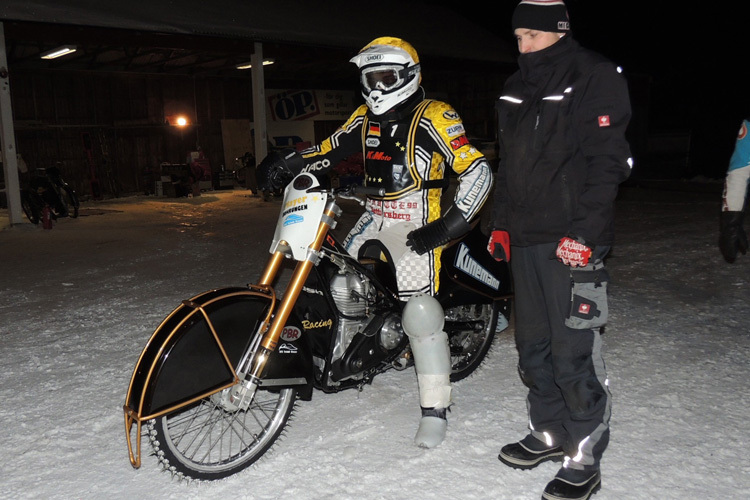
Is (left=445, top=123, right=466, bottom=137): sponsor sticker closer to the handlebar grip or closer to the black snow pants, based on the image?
the handlebar grip

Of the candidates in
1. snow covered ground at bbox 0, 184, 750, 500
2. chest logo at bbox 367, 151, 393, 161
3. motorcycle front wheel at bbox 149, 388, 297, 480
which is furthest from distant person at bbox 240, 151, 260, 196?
motorcycle front wheel at bbox 149, 388, 297, 480

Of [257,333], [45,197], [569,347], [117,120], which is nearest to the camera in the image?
[569,347]

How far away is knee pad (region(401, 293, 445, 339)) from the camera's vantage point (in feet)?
10.7

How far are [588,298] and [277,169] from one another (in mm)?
1802

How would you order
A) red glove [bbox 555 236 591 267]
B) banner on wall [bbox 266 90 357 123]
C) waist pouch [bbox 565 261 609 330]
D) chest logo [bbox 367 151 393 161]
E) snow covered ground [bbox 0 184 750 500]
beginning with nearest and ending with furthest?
red glove [bbox 555 236 591 267] → waist pouch [bbox 565 261 609 330] → snow covered ground [bbox 0 184 750 500] → chest logo [bbox 367 151 393 161] → banner on wall [bbox 266 90 357 123]

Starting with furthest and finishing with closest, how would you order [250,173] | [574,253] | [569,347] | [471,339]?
[250,173], [471,339], [569,347], [574,253]

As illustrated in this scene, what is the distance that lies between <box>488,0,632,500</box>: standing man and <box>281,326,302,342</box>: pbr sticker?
1.07 metres

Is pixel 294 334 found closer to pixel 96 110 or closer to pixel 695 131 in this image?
pixel 96 110

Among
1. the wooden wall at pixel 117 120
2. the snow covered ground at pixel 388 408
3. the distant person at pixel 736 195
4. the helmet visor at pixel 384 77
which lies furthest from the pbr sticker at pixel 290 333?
the wooden wall at pixel 117 120

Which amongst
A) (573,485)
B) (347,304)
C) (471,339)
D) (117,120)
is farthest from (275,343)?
(117,120)

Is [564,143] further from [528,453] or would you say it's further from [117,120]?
[117,120]

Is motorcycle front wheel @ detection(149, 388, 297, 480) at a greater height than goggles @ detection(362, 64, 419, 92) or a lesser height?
lesser

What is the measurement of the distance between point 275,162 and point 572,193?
1.65 metres

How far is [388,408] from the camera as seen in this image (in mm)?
3732
